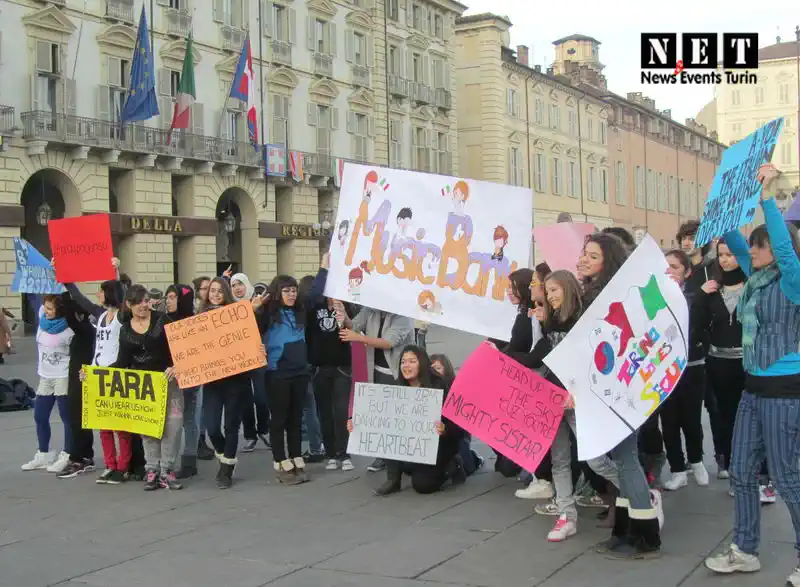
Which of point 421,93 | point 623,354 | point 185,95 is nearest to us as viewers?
point 623,354

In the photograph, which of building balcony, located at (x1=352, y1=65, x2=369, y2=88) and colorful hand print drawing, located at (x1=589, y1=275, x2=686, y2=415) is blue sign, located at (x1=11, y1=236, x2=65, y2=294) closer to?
colorful hand print drawing, located at (x1=589, y1=275, x2=686, y2=415)

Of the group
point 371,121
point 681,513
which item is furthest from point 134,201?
point 681,513

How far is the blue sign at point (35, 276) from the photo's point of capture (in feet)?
30.5

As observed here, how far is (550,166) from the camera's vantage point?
194ft

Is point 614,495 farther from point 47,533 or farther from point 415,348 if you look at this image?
point 47,533

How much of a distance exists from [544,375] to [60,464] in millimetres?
4658

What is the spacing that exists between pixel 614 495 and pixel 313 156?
1375 inches

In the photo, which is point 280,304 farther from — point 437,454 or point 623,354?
point 623,354

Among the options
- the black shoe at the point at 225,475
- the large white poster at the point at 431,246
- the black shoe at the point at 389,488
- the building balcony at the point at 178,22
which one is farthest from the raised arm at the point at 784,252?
the building balcony at the point at 178,22

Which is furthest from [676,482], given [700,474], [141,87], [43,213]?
[43,213]

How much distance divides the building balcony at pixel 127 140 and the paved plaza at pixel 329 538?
22.8 metres

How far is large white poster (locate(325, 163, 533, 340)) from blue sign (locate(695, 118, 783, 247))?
214 cm

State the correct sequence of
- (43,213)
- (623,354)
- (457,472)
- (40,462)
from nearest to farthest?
(623,354) → (457,472) → (40,462) → (43,213)

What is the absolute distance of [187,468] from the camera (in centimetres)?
910
